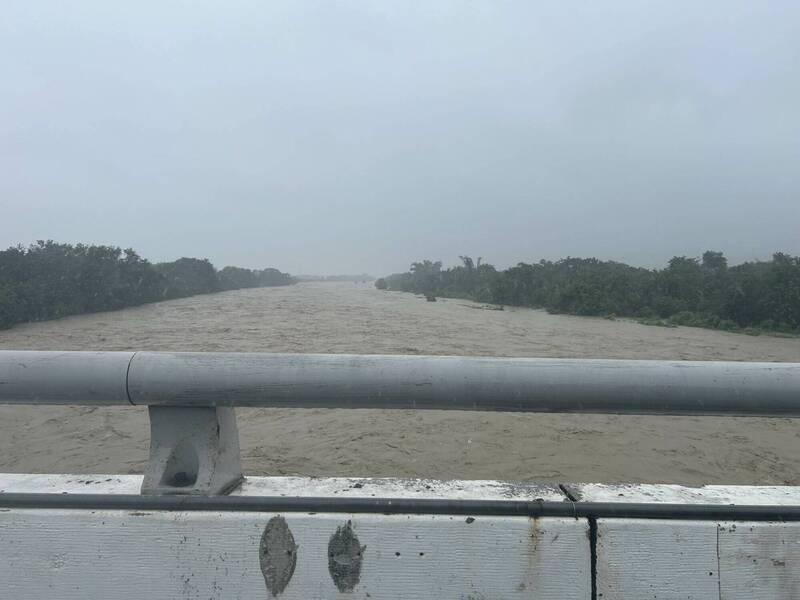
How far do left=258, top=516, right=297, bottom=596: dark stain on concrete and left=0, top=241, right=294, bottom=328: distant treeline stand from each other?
55.4 feet

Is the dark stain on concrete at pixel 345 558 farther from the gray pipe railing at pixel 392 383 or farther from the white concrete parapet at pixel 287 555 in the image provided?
the gray pipe railing at pixel 392 383

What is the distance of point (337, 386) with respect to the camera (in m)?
1.99

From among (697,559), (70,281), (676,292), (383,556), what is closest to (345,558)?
(383,556)

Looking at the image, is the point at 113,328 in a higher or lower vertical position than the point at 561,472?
higher

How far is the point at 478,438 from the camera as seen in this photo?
6.20m

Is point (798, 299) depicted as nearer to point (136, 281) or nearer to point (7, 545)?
point (7, 545)

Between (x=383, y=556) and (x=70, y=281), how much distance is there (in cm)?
2135

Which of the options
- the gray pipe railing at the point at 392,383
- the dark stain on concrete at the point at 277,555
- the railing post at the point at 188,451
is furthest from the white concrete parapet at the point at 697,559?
the railing post at the point at 188,451

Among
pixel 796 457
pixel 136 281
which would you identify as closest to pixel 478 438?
pixel 796 457

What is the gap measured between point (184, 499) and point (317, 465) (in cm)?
346

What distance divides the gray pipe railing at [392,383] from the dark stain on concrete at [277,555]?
423 mm

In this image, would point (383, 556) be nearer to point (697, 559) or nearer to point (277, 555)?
point (277, 555)

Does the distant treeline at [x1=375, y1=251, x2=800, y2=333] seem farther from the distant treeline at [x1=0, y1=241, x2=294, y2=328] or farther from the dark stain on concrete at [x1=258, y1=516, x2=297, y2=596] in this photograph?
the dark stain on concrete at [x1=258, y1=516, x2=297, y2=596]

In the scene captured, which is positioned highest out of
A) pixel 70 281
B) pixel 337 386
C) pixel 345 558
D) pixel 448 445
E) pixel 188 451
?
pixel 70 281
